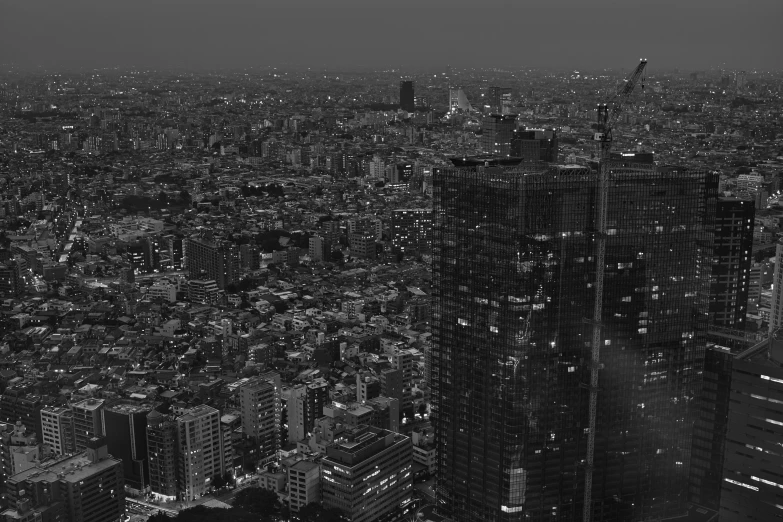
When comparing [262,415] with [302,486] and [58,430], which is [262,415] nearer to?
[302,486]

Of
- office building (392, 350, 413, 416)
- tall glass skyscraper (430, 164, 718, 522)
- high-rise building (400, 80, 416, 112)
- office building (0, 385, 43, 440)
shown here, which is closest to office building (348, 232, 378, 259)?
high-rise building (400, 80, 416, 112)

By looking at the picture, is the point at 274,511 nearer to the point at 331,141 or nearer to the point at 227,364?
the point at 227,364

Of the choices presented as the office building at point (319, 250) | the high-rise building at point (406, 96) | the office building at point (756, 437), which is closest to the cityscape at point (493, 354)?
the office building at point (756, 437)

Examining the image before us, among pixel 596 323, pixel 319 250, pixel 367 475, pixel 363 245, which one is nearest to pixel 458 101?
pixel 363 245

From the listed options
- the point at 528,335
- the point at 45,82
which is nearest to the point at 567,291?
the point at 528,335

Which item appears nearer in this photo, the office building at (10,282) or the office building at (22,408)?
the office building at (22,408)

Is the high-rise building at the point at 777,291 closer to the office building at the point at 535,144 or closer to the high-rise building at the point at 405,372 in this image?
the office building at the point at 535,144
